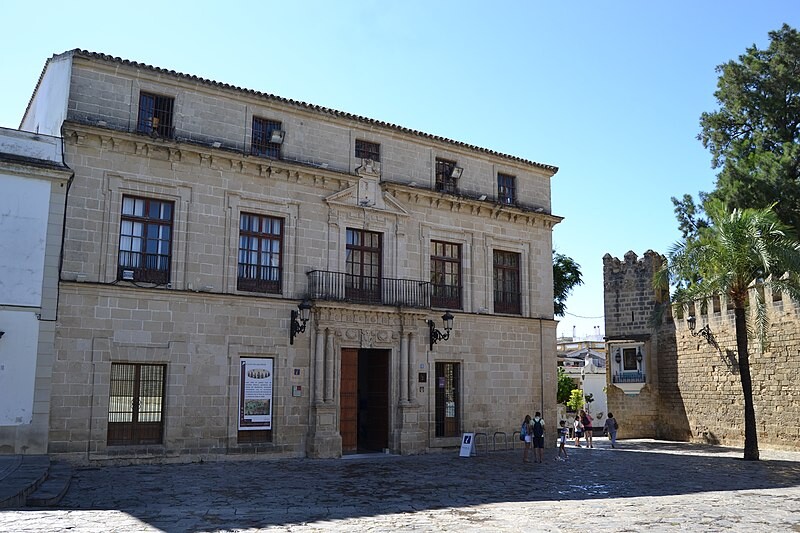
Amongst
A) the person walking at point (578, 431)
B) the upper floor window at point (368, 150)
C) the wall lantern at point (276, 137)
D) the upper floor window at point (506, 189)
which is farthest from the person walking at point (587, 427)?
the wall lantern at point (276, 137)

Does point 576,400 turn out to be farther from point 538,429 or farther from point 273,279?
point 273,279

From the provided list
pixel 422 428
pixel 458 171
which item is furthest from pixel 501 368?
pixel 458 171

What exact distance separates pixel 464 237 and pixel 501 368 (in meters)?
4.05

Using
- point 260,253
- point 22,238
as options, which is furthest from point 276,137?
point 22,238

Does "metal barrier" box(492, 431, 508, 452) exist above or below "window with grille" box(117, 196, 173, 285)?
below

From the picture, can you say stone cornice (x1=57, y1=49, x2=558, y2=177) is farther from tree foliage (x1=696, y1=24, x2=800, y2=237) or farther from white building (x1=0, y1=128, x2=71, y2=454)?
tree foliage (x1=696, y1=24, x2=800, y2=237)

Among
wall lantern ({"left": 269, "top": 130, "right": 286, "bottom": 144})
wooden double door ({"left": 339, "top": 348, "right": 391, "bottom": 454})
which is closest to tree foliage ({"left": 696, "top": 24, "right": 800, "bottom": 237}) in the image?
wooden double door ({"left": 339, "top": 348, "right": 391, "bottom": 454})

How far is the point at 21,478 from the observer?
11242 mm

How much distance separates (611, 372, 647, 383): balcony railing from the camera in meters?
28.2

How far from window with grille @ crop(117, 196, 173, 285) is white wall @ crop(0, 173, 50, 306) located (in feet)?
5.54

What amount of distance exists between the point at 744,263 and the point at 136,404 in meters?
15.6

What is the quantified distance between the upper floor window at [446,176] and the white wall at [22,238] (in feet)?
35.3

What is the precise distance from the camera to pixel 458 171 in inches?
850

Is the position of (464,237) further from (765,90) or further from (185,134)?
(765,90)
